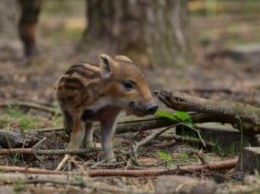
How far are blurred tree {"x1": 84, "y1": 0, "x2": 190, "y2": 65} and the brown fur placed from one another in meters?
6.01

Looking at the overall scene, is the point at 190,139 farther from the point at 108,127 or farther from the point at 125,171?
the point at 125,171

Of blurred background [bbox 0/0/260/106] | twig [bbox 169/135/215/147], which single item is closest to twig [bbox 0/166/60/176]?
twig [bbox 169/135/215/147]

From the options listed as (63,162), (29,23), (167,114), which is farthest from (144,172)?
(29,23)

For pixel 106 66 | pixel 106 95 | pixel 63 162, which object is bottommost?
pixel 63 162

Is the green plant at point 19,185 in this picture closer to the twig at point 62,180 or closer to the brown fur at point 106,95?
the twig at point 62,180

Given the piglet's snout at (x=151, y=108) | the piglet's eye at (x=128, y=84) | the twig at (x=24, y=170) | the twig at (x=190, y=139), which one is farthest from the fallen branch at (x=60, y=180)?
the twig at (x=190, y=139)

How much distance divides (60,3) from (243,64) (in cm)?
1285

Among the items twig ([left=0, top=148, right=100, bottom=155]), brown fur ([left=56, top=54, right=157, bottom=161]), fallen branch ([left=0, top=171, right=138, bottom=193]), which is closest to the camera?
fallen branch ([left=0, top=171, right=138, bottom=193])

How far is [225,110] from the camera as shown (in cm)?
617

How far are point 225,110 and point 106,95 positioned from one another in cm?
93

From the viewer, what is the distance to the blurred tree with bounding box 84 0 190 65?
40.4ft

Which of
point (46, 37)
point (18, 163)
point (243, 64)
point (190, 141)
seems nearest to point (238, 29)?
point (46, 37)

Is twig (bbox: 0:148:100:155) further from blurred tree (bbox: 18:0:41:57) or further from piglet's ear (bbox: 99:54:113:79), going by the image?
blurred tree (bbox: 18:0:41:57)

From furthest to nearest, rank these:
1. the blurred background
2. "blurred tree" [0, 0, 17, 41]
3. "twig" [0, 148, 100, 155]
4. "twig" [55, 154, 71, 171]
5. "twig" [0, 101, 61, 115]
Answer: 1. "blurred tree" [0, 0, 17, 41]
2. the blurred background
3. "twig" [0, 101, 61, 115]
4. "twig" [0, 148, 100, 155]
5. "twig" [55, 154, 71, 171]
